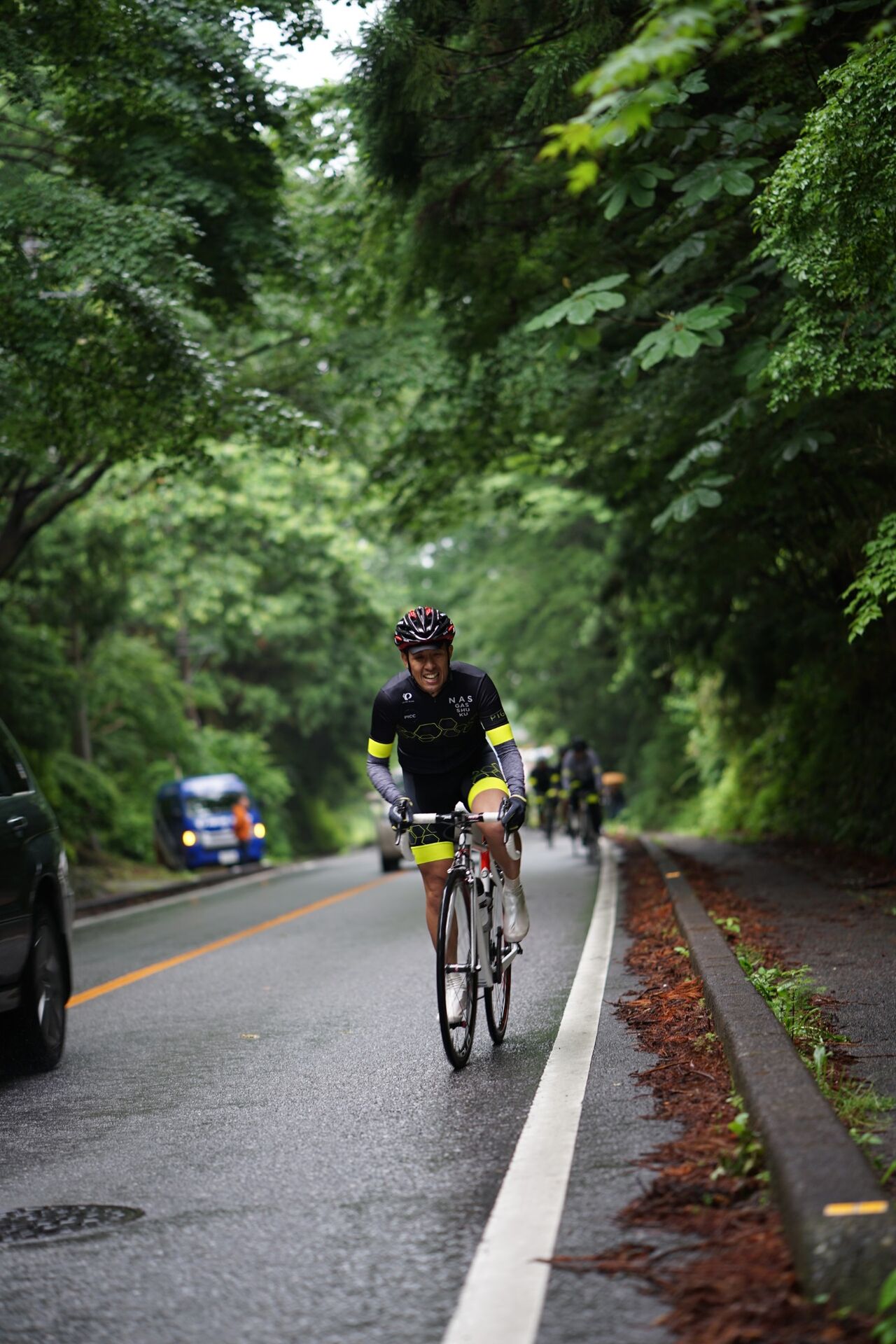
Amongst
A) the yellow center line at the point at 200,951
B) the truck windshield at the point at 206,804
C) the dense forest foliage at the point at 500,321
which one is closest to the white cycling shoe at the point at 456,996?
the dense forest foliage at the point at 500,321

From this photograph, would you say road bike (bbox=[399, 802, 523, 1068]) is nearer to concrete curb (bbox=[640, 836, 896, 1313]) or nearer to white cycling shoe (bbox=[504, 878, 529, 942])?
white cycling shoe (bbox=[504, 878, 529, 942])

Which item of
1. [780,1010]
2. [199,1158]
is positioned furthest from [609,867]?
[199,1158]

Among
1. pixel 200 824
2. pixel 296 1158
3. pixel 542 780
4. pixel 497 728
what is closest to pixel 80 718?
pixel 200 824

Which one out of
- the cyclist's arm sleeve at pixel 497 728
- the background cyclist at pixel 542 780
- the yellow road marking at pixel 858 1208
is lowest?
the yellow road marking at pixel 858 1208

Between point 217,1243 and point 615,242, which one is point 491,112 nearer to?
point 615,242

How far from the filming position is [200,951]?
13.0 meters

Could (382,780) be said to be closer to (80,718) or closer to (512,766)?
(512,766)

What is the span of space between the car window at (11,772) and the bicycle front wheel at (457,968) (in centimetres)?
246

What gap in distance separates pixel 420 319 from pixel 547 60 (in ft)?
24.5

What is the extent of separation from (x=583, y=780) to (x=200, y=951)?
29.5 feet

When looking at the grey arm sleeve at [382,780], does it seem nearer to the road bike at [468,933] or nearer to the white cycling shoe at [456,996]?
the road bike at [468,933]

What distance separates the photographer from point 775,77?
8.62 metres

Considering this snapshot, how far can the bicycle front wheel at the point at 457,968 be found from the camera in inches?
253

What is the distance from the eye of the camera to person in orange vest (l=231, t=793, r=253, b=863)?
31.3 meters
